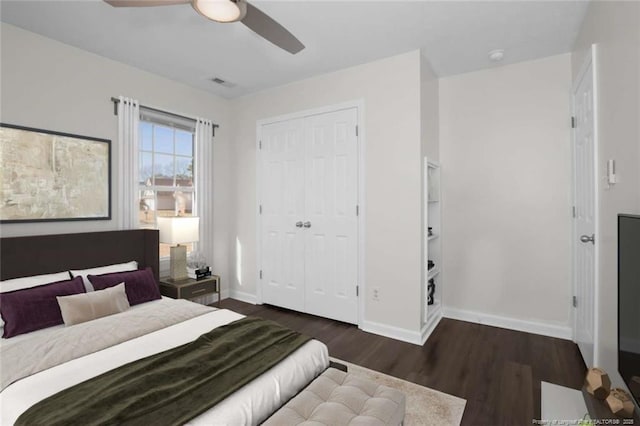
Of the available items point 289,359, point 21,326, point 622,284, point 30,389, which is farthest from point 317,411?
point 21,326

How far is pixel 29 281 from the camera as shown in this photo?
2.36 meters

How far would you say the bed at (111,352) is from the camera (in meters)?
1.37

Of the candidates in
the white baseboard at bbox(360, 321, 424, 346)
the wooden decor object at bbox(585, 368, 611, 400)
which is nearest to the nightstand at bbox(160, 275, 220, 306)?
the white baseboard at bbox(360, 321, 424, 346)

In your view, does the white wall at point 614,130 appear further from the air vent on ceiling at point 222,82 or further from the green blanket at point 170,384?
the air vent on ceiling at point 222,82

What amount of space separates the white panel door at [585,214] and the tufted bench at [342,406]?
5.75 ft

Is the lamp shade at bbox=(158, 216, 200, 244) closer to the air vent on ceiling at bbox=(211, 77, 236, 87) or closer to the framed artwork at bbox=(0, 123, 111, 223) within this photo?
the framed artwork at bbox=(0, 123, 111, 223)

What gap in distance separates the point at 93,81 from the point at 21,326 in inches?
88.4

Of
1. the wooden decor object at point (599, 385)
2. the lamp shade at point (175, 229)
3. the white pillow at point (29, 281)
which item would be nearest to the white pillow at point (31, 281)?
the white pillow at point (29, 281)

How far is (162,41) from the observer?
113 inches

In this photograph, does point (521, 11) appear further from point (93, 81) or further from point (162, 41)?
point (93, 81)

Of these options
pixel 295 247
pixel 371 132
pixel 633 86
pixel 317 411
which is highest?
pixel 371 132

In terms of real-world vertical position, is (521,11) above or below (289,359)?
above

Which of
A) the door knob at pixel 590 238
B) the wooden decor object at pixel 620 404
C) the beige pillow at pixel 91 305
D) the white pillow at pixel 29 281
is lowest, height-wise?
the wooden decor object at pixel 620 404

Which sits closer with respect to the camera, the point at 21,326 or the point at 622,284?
the point at 622,284
